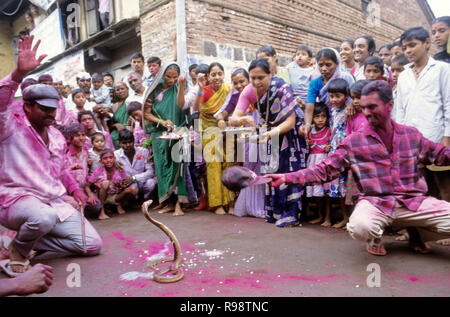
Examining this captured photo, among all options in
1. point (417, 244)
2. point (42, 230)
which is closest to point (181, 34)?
point (42, 230)

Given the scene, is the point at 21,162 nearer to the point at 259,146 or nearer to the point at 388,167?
the point at 259,146

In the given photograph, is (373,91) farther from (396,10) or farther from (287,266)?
(396,10)

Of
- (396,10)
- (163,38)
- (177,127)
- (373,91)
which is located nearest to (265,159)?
(177,127)

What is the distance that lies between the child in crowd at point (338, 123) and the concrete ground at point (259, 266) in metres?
0.43

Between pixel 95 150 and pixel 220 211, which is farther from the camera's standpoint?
pixel 95 150

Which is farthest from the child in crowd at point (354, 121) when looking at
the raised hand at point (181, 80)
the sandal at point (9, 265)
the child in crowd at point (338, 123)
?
the sandal at point (9, 265)

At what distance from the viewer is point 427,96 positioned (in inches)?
135

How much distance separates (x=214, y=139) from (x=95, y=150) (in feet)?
6.61

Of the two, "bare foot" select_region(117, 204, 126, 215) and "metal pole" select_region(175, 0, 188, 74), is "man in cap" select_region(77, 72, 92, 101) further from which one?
"bare foot" select_region(117, 204, 126, 215)

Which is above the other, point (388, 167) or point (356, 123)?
point (356, 123)

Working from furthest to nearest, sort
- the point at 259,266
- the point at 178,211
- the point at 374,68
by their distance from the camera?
the point at 178,211 < the point at 374,68 < the point at 259,266

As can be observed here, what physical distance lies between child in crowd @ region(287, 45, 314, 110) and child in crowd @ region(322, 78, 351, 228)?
952mm

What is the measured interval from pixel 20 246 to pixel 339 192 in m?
3.33

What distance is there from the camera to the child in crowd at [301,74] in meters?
5.26
